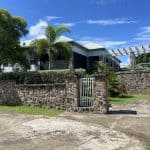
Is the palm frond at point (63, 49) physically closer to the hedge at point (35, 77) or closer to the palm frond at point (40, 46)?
the palm frond at point (40, 46)

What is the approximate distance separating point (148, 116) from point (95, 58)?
28.6 meters

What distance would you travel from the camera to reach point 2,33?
78.5 ft

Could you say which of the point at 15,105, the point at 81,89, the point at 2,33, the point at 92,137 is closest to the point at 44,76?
the point at 2,33

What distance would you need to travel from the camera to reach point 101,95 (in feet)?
54.5

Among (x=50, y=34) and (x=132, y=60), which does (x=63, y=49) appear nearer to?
(x=50, y=34)

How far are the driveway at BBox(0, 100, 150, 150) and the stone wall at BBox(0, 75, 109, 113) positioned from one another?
0.87 meters

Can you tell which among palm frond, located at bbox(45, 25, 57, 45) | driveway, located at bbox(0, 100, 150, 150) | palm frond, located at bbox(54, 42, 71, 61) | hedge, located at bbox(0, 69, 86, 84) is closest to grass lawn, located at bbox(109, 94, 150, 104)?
hedge, located at bbox(0, 69, 86, 84)

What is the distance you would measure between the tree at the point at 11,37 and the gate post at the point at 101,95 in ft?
32.1

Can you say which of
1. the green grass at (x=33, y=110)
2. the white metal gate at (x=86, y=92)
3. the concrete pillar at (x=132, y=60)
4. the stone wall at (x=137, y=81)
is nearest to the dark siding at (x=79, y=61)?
the concrete pillar at (x=132, y=60)

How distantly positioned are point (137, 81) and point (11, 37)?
40.4 ft

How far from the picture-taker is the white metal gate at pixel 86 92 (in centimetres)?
1694

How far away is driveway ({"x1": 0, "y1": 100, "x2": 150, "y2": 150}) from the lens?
428 inches

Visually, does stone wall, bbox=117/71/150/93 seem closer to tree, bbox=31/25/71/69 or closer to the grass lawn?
the grass lawn

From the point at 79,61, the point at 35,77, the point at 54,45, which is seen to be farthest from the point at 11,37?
the point at 79,61
